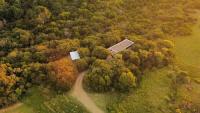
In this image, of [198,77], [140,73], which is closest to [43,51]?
[140,73]

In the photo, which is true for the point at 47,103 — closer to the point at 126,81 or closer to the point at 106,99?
the point at 106,99

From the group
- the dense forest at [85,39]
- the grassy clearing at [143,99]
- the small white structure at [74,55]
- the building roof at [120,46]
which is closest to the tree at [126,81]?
the dense forest at [85,39]

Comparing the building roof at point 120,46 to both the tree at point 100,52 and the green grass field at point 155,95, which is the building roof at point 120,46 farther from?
the green grass field at point 155,95

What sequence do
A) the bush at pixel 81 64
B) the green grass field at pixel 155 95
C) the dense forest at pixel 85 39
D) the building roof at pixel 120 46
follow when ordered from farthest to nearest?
the building roof at pixel 120 46
the bush at pixel 81 64
the dense forest at pixel 85 39
the green grass field at pixel 155 95

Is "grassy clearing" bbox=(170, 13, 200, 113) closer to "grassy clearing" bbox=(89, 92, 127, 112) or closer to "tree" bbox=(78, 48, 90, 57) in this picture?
"grassy clearing" bbox=(89, 92, 127, 112)

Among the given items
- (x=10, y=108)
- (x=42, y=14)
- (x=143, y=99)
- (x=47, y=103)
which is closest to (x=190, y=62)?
(x=143, y=99)

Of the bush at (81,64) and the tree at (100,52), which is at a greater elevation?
the tree at (100,52)
